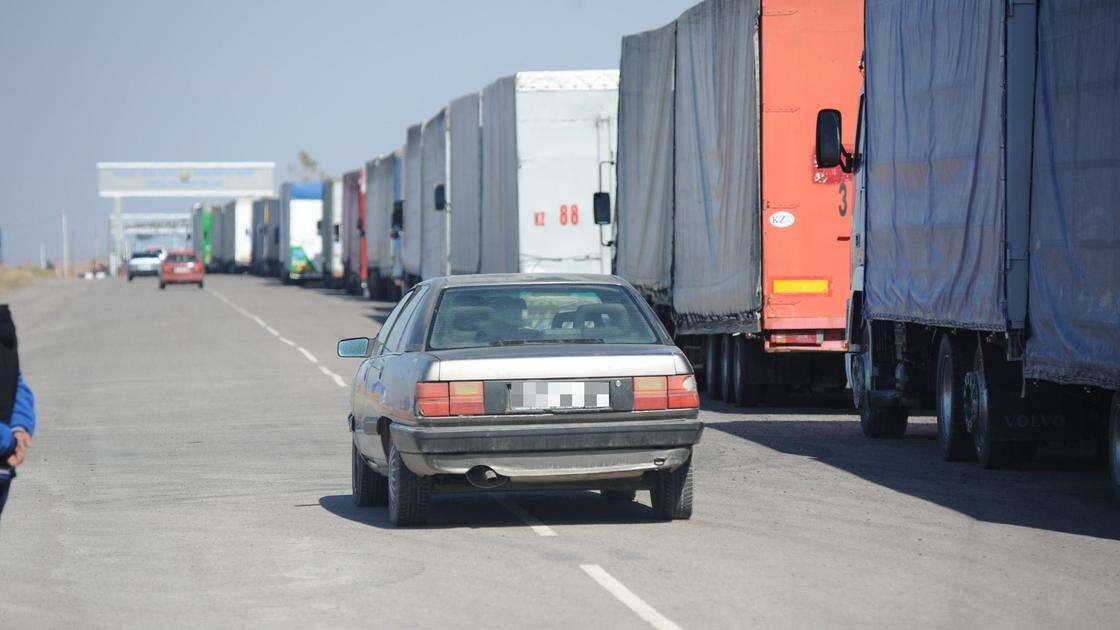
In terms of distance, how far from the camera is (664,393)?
9.59 metres

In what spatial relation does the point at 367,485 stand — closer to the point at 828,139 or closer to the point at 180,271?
the point at 828,139

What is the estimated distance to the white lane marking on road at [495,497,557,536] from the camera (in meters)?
9.94

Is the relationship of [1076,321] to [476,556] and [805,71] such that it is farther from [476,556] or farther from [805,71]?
[805,71]

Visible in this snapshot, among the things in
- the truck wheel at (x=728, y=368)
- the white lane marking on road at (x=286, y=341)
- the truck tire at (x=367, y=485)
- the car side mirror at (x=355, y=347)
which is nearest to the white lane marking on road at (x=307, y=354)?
the white lane marking on road at (x=286, y=341)

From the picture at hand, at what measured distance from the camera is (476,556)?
29.8 ft

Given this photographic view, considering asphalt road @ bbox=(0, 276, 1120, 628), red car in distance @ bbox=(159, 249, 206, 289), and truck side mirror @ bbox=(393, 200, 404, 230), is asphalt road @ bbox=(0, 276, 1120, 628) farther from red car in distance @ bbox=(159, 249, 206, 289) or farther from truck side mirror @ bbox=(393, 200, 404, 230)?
red car in distance @ bbox=(159, 249, 206, 289)

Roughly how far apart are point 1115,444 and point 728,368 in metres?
8.63

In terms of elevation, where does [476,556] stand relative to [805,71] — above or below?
below

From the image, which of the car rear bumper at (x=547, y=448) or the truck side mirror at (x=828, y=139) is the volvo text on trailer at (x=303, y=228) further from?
the car rear bumper at (x=547, y=448)

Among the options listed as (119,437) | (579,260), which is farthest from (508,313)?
(579,260)

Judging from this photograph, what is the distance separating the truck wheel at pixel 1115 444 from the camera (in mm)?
10539

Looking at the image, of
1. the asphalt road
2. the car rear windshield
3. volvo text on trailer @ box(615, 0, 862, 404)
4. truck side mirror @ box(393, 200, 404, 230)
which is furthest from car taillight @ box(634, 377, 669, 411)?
truck side mirror @ box(393, 200, 404, 230)

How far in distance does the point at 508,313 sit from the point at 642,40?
12.4 metres

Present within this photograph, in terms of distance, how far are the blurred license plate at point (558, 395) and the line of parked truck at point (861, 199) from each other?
2.81 m
